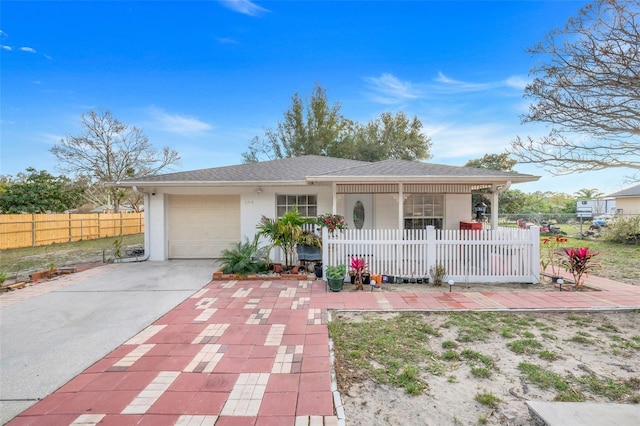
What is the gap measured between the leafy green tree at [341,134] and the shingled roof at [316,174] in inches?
515

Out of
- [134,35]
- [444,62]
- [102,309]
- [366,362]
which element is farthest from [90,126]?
[366,362]

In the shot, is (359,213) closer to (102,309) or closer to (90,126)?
(102,309)

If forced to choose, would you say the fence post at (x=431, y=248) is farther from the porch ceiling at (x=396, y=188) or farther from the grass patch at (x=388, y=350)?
the grass patch at (x=388, y=350)

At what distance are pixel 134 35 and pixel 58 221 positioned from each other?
1070 centimetres

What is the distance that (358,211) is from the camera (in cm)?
910

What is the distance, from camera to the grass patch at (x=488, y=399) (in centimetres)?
240

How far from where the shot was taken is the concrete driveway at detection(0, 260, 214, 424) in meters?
2.80

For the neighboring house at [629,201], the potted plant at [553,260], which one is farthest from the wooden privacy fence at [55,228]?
the neighboring house at [629,201]

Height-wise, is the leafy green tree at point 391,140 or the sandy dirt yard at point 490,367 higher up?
the leafy green tree at point 391,140

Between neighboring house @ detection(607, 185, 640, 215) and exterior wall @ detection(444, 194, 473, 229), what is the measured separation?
2383 centimetres

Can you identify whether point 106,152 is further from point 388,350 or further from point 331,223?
point 388,350

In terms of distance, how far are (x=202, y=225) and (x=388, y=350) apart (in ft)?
25.6

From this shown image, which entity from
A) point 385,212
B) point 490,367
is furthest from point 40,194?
point 490,367

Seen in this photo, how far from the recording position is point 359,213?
9.10 metres
